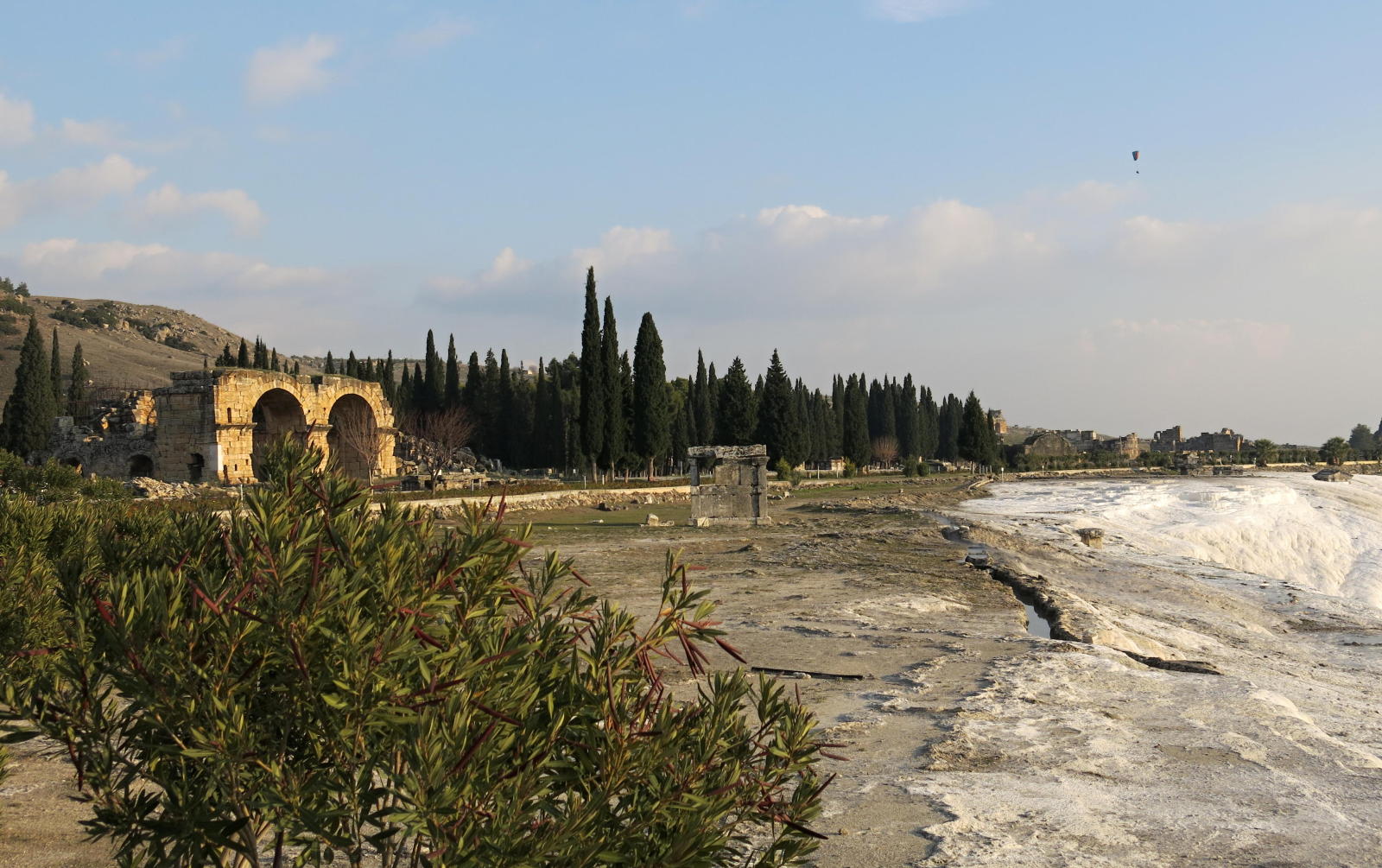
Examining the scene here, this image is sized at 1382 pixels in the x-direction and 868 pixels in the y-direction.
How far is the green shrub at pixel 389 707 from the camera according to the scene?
2.28 meters

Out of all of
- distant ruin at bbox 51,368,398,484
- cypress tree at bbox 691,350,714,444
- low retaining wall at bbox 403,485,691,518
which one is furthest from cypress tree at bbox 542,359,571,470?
distant ruin at bbox 51,368,398,484

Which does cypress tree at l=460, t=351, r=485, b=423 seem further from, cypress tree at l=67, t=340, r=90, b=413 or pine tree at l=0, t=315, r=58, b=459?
pine tree at l=0, t=315, r=58, b=459

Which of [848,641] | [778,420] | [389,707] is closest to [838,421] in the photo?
[778,420]

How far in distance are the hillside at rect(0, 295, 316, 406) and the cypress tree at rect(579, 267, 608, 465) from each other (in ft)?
94.9

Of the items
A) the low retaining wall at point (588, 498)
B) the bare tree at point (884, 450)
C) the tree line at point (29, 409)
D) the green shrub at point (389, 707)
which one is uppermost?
the tree line at point (29, 409)

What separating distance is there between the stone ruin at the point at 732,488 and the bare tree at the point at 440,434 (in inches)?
1035

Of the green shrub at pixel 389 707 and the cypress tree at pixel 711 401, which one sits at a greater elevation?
the cypress tree at pixel 711 401

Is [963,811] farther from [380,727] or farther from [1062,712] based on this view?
[380,727]

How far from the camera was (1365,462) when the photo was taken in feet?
319

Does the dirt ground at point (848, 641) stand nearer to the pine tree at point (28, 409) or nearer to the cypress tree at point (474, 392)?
the pine tree at point (28, 409)

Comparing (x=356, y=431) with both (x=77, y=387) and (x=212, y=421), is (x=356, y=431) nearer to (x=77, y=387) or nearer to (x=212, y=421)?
(x=212, y=421)

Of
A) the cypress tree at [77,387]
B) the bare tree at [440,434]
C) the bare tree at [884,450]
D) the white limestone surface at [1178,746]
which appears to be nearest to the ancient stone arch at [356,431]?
the bare tree at [440,434]

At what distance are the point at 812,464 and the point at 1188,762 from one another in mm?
66371

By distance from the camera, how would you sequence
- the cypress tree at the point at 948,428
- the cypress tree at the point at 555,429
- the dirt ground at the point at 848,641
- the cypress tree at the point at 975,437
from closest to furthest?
1. the dirt ground at the point at 848,641
2. the cypress tree at the point at 555,429
3. the cypress tree at the point at 975,437
4. the cypress tree at the point at 948,428
